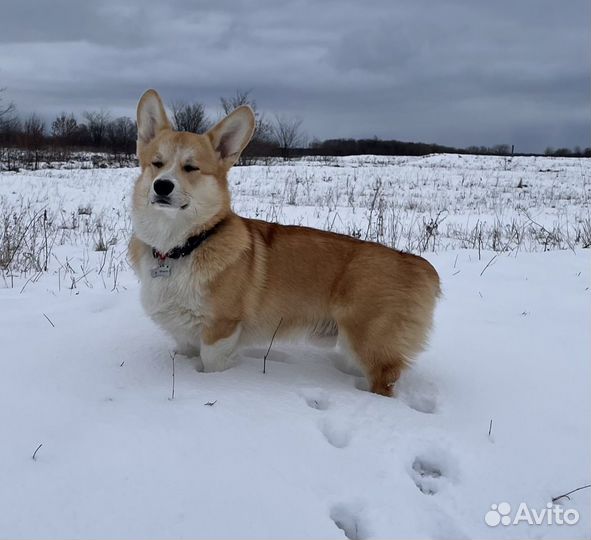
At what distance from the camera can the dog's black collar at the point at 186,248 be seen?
3172mm

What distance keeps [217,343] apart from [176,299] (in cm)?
37

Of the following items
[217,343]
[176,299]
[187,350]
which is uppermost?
[176,299]

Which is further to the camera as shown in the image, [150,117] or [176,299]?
[150,117]

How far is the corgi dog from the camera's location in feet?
10.2

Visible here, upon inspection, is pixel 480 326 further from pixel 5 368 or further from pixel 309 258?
pixel 5 368

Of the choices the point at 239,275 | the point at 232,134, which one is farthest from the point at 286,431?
the point at 232,134

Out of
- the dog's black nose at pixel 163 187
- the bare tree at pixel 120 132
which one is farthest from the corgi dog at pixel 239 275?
the bare tree at pixel 120 132

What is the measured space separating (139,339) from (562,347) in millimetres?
2997

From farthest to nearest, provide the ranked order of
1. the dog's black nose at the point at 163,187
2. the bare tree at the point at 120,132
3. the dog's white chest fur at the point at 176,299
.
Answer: the bare tree at the point at 120,132 < the dog's white chest fur at the point at 176,299 < the dog's black nose at the point at 163,187

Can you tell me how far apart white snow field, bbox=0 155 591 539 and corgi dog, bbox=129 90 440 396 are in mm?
242

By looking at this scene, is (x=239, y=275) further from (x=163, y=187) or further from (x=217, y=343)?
(x=163, y=187)

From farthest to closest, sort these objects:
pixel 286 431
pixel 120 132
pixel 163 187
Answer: pixel 120 132
pixel 163 187
pixel 286 431

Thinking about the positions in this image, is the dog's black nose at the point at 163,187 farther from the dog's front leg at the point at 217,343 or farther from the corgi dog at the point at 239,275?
the dog's front leg at the point at 217,343

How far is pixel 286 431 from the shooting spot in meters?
2.31
